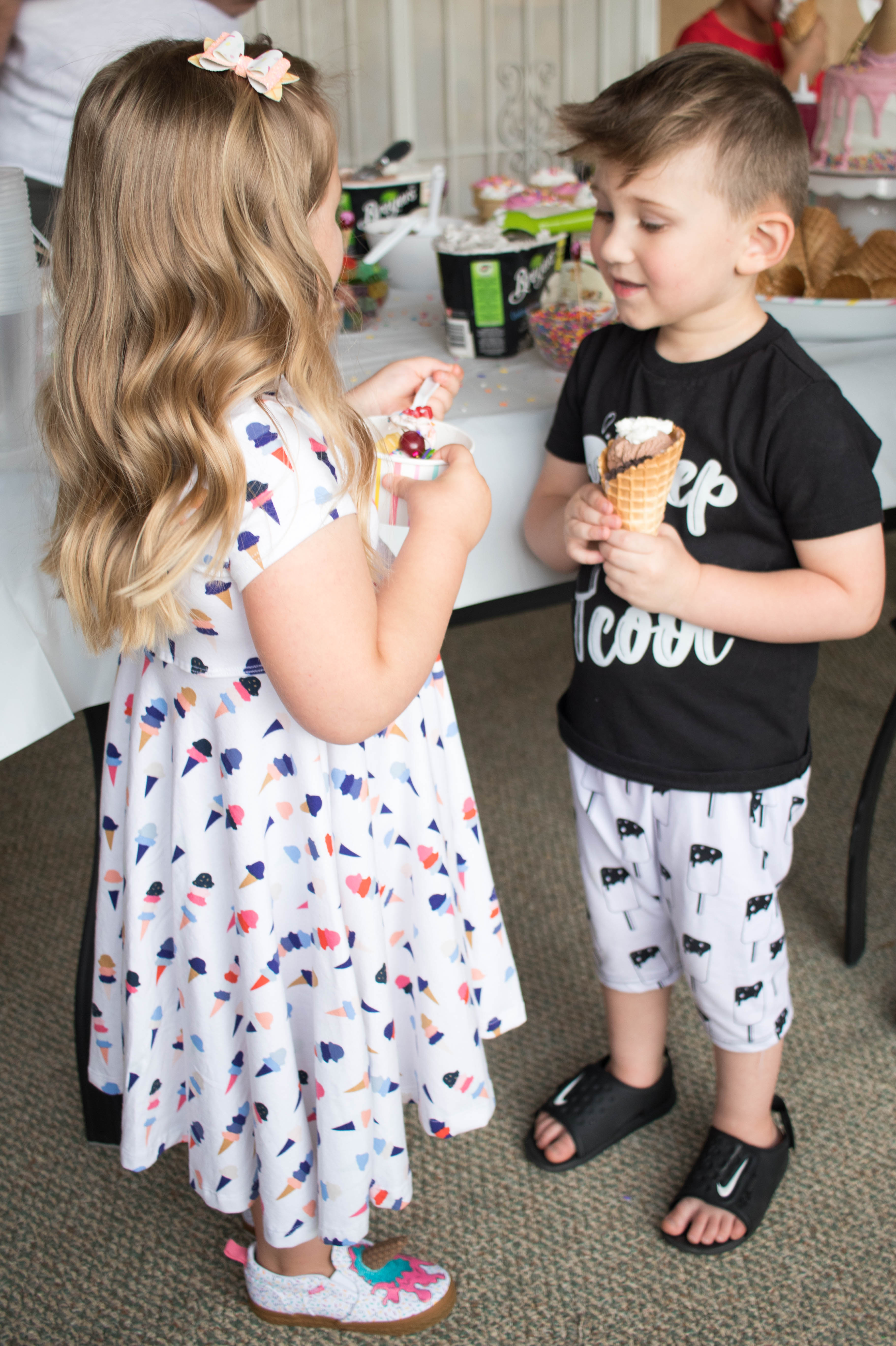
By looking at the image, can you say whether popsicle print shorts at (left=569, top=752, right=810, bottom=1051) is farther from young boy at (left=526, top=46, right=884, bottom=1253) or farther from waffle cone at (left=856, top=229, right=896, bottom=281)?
waffle cone at (left=856, top=229, right=896, bottom=281)

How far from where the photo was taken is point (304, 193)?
743mm

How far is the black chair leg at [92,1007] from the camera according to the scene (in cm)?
106

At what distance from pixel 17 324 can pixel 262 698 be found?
1.29ft

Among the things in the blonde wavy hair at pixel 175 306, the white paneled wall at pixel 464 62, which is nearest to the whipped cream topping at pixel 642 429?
the blonde wavy hair at pixel 175 306

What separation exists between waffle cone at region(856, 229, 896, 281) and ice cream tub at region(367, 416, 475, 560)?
69cm

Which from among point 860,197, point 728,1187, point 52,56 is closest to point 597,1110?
point 728,1187

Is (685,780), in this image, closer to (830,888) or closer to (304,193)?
(304,193)

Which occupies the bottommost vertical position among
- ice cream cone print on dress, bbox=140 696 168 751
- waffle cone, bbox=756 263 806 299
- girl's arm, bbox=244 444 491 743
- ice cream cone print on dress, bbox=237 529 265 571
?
ice cream cone print on dress, bbox=140 696 168 751

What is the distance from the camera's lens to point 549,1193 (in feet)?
3.90

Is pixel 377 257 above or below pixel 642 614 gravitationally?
above

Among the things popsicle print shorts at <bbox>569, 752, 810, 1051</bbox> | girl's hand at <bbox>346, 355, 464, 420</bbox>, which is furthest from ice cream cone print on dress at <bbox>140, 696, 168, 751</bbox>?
popsicle print shorts at <bbox>569, 752, 810, 1051</bbox>

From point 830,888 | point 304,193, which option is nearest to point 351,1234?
point 304,193

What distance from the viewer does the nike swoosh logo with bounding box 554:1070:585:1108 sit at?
4.09 feet

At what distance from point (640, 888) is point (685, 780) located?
0.17m
